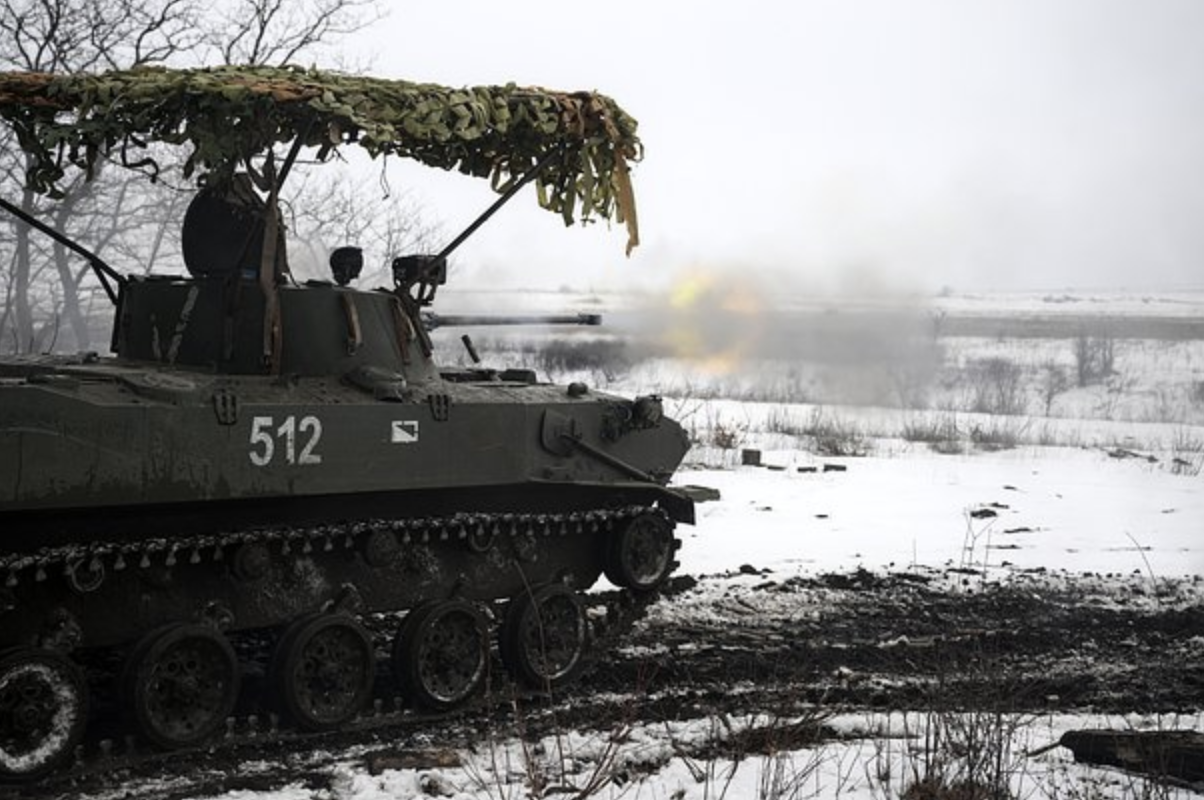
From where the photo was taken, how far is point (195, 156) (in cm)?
838

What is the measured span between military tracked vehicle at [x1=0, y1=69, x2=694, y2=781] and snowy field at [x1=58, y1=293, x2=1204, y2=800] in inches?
25.2

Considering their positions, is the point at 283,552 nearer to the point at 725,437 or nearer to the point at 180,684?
the point at 180,684

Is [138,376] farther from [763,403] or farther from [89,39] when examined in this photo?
[763,403]

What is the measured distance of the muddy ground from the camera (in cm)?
763

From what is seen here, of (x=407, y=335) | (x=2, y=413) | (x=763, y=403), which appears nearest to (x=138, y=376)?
(x=2, y=413)

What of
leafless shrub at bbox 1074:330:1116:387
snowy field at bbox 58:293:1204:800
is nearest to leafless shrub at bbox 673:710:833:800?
snowy field at bbox 58:293:1204:800

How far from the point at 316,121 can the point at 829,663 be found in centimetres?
525

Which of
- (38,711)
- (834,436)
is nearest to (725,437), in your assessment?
(834,436)

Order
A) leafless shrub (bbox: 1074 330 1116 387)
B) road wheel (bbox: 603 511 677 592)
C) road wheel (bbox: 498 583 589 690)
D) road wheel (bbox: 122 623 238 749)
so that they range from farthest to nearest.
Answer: leafless shrub (bbox: 1074 330 1116 387) → road wheel (bbox: 603 511 677 592) → road wheel (bbox: 498 583 589 690) → road wheel (bbox: 122 623 238 749)

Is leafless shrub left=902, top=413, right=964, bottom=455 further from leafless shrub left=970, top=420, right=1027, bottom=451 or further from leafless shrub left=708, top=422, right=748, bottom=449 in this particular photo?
leafless shrub left=708, top=422, right=748, bottom=449

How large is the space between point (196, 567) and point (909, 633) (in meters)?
5.83

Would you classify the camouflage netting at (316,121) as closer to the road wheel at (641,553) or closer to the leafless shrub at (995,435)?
the road wheel at (641,553)

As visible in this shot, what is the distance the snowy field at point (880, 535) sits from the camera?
23.3ft

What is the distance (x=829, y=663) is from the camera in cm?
1034
